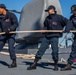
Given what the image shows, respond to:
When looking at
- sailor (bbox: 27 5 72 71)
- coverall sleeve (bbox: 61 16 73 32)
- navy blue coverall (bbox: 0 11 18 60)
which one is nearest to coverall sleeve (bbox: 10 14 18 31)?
navy blue coverall (bbox: 0 11 18 60)

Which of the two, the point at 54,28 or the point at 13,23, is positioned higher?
the point at 13,23

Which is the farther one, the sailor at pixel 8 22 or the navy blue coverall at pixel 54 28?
the sailor at pixel 8 22

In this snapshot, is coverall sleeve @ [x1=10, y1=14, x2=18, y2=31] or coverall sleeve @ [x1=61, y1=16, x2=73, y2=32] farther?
coverall sleeve @ [x1=10, y1=14, x2=18, y2=31]

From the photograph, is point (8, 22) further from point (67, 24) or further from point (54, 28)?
point (67, 24)

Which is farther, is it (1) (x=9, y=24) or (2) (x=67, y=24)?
(1) (x=9, y=24)

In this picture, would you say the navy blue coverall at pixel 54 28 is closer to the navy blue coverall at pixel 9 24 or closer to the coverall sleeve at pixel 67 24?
the coverall sleeve at pixel 67 24

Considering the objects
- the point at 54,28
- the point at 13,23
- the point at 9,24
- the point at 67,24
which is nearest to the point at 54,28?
the point at 54,28

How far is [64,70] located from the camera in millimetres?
6469

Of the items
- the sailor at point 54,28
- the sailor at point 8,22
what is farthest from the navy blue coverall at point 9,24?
the sailor at point 54,28

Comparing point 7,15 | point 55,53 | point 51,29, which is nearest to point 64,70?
point 55,53

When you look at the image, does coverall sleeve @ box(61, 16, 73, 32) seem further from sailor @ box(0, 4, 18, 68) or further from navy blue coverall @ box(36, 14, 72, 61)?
sailor @ box(0, 4, 18, 68)

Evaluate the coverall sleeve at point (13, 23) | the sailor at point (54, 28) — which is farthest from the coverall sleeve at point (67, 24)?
the coverall sleeve at point (13, 23)

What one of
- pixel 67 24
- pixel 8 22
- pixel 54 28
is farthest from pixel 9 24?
pixel 67 24

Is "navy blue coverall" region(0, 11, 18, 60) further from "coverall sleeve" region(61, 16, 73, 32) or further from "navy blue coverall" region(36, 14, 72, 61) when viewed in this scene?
"coverall sleeve" region(61, 16, 73, 32)
